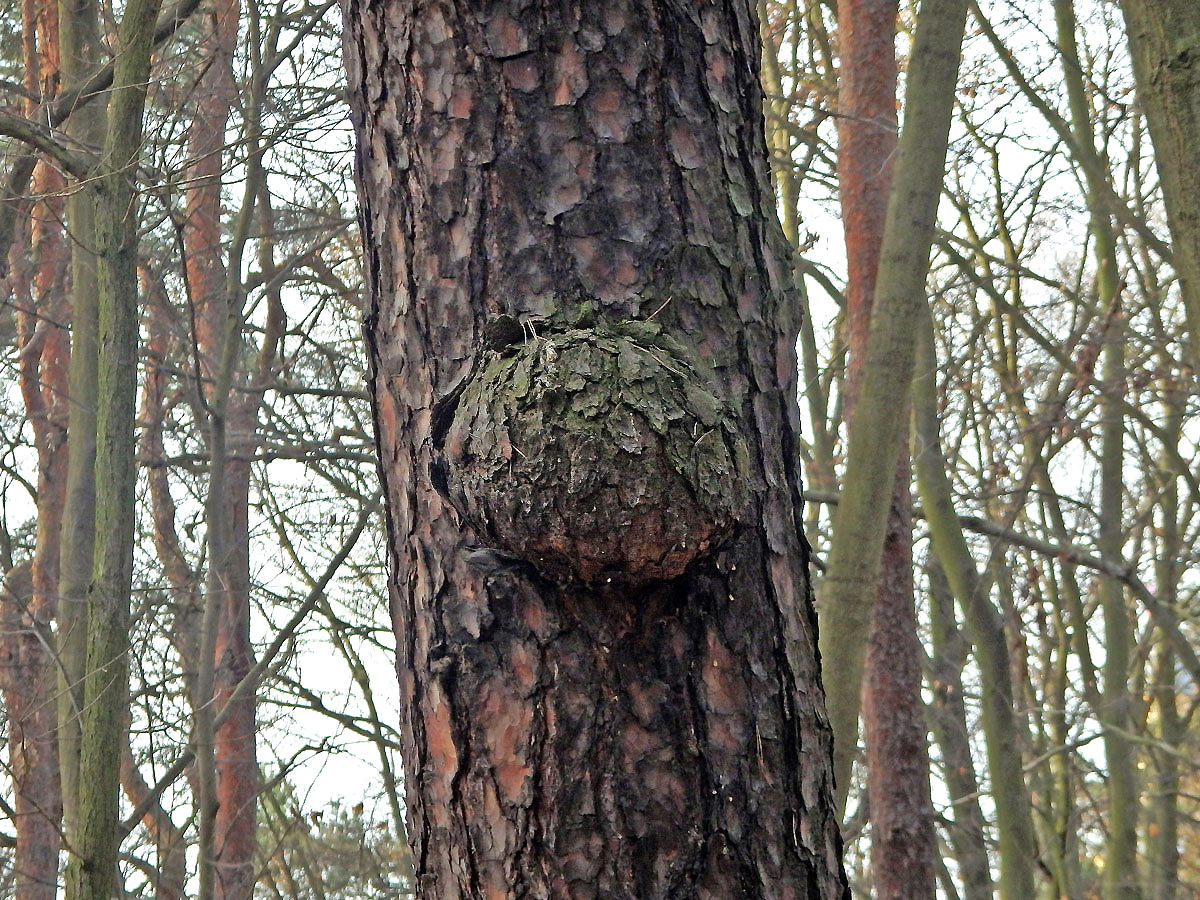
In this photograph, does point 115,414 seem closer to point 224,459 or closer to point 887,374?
point 224,459

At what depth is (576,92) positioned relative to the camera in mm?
1274

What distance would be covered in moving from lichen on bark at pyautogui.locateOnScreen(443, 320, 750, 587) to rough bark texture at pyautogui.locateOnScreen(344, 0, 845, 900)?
0.9 inches

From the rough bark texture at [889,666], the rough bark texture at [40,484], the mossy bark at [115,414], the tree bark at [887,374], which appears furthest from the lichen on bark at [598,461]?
the rough bark texture at [40,484]

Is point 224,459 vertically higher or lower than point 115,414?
higher

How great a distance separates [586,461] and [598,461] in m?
0.01

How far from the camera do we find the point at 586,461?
1116 millimetres

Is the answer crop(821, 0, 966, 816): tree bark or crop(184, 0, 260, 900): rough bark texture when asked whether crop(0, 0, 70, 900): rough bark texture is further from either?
crop(821, 0, 966, 816): tree bark

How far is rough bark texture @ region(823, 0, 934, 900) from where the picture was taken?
17.9 feet

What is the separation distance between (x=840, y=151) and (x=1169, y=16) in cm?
409

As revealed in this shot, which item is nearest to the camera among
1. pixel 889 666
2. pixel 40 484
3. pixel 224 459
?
pixel 224 459

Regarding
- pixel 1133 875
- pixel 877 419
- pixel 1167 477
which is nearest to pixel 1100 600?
pixel 1167 477

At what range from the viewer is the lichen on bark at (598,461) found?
1.12 metres

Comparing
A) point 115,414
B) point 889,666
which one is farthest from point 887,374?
point 889,666

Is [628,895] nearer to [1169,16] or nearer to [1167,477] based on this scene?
[1169,16]
